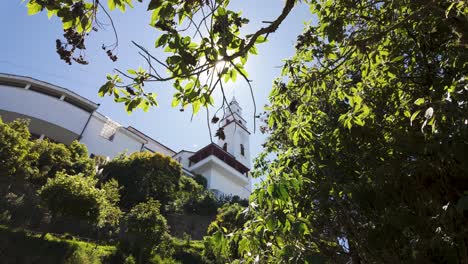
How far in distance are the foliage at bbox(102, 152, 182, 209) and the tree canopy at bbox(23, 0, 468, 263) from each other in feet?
56.3

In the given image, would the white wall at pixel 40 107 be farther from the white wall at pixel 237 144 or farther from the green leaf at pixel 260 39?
the green leaf at pixel 260 39

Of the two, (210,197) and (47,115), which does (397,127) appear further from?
(47,115)

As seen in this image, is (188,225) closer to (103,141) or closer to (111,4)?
(103,141)

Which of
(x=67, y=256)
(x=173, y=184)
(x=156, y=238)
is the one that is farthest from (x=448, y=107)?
(x=173, y=184)

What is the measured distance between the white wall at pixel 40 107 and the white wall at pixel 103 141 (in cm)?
107

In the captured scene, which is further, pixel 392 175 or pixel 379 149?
pixel 379 149

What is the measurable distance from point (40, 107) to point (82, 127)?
3.06 metres

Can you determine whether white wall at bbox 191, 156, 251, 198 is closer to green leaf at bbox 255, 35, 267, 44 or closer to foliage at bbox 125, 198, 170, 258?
foliage at bbox 125, 198, 170, 258

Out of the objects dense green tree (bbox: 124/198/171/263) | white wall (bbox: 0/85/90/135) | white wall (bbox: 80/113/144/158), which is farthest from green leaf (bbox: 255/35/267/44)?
white wall (bbox: 80/113/144/158)

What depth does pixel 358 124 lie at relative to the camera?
3691 millimetres

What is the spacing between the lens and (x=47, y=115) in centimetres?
2284

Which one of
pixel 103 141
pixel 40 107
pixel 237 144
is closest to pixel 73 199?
pixel 40 107

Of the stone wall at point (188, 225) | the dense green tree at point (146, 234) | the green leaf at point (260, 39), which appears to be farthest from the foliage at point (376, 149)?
the stone wall at point (188, 225)

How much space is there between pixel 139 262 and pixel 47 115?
16.2m
